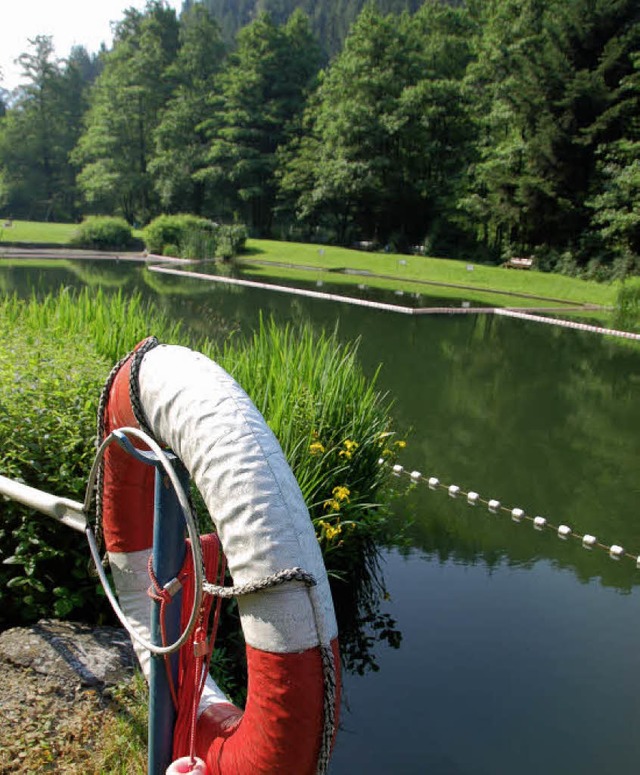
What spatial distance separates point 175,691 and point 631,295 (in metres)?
13.3

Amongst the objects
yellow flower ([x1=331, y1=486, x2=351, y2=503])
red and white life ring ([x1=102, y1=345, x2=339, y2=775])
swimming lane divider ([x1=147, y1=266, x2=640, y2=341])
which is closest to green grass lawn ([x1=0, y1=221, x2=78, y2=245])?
swimming lane divider ([x1=147, y1=266, x2=640, y2=341])

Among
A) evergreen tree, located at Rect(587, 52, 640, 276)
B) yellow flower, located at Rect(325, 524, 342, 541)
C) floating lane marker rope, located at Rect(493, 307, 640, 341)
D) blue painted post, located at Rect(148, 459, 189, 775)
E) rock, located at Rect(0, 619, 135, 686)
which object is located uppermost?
evergreen tree, located at Rect(587, 52, 640, 276)

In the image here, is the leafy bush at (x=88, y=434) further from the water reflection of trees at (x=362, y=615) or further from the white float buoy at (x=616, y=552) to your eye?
the white float buoy at (x=616, y=552)

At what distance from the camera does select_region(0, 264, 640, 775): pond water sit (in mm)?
2777

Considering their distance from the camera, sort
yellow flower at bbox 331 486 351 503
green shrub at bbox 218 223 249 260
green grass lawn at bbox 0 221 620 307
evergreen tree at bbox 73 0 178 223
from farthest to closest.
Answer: evergreen tree at bbox 73 0 178 223 < green shrub at bbox 218 223 249 260 < green grass lawn at bbox 0 221 620 307 < yellow flower at bbox 331 486 351 503

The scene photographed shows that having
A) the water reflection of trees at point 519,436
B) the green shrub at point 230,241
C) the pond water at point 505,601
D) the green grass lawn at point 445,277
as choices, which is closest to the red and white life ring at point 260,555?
the pond water at point 505,601

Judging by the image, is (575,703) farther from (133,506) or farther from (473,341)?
(473,341)

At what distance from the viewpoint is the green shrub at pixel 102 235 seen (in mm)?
22734

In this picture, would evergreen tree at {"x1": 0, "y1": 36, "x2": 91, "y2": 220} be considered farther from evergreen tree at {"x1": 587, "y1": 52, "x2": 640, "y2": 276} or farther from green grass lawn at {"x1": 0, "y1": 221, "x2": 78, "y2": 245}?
evergreen tree at {"x1": 587, "y1": 52, "x2": 640, "y2": 276}

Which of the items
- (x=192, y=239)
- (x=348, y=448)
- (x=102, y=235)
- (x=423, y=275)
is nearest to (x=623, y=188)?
(x=423, y=275)

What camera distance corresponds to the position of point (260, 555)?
4.01ft

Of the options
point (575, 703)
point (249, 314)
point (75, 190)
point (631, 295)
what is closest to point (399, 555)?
point (575, 703)

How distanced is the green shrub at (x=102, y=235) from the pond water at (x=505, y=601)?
16.8 meters

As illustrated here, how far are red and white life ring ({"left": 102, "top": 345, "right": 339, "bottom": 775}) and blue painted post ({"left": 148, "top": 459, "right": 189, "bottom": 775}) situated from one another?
0.15 m
